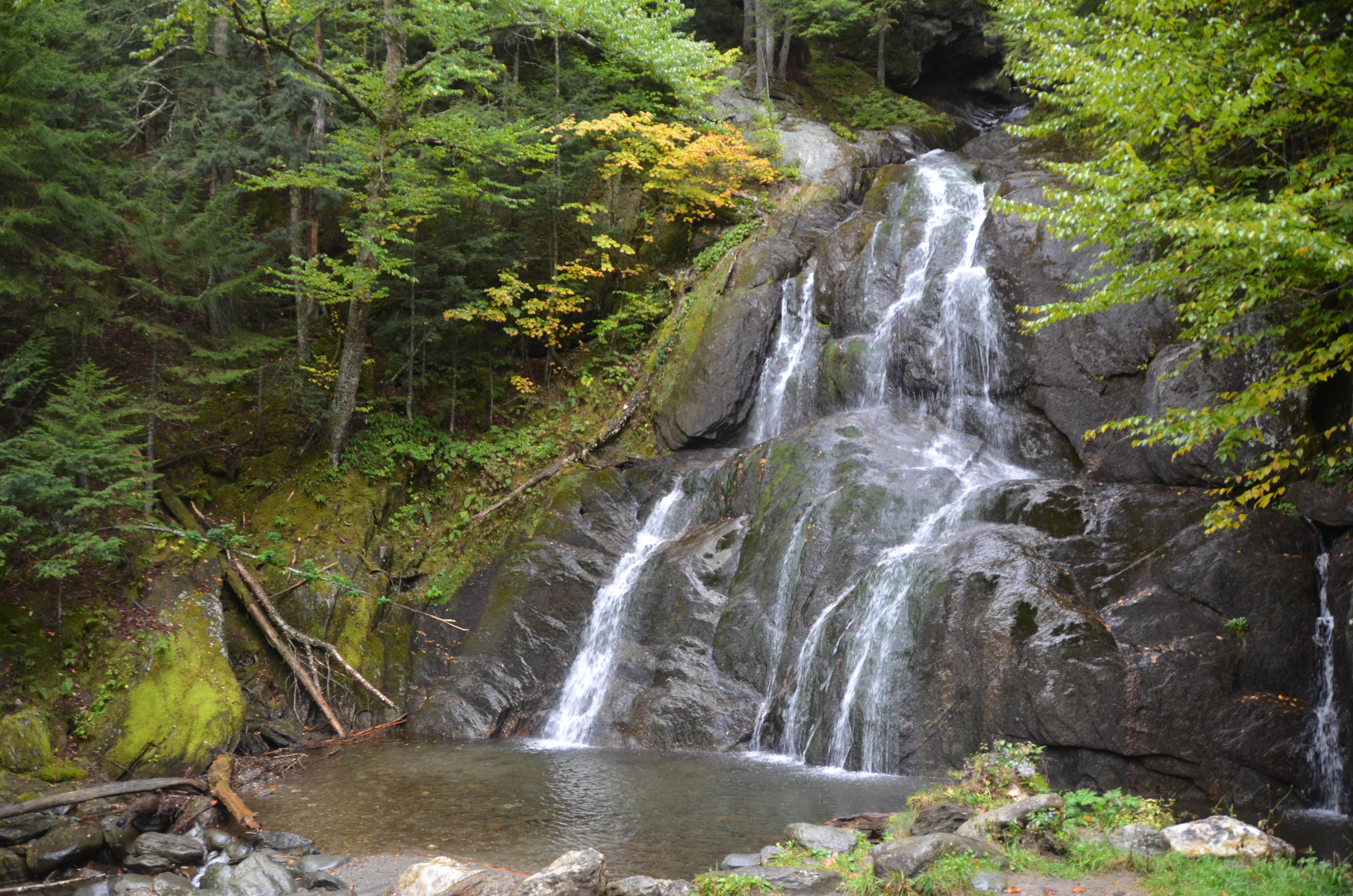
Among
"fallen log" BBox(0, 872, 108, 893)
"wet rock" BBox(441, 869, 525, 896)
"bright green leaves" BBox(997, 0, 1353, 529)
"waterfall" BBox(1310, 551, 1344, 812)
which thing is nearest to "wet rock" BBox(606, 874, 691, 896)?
"wet rock" BBox(441, 869, 525, 896)

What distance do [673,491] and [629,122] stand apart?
716cm

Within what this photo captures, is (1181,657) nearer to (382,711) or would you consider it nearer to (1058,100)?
(1058,100)

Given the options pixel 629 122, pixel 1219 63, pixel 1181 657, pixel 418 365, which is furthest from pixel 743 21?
pixel 1181 657

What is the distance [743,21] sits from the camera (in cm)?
2558

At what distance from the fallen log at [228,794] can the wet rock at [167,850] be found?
2.02ft

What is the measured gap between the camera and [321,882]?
5.89 m

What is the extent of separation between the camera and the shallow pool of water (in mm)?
6422

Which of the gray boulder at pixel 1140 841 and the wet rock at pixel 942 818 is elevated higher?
the gray boulder at pixel 1140 841

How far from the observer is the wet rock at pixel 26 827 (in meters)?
6.29

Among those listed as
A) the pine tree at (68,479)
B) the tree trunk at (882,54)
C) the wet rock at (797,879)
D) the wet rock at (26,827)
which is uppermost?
the tree trunk at (882,54)

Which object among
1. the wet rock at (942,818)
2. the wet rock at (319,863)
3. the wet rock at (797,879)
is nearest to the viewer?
the wet rock at (797,879)

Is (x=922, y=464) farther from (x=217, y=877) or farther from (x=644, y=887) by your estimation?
(x=217, y=877)

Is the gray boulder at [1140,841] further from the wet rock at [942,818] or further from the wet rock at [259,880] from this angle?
the wet rock at [259,880]

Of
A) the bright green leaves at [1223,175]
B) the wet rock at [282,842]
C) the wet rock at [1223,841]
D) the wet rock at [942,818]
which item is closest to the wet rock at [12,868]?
the wet rock at [282,842]
